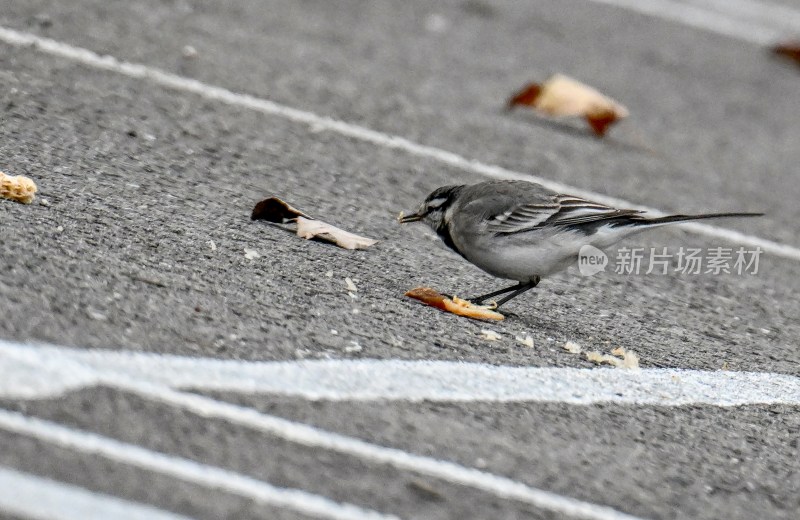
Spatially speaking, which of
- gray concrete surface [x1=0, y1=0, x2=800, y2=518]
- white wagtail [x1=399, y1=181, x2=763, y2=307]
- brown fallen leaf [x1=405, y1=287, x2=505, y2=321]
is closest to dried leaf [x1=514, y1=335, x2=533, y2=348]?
gray concrete surface [x1=0, y1=0, x2=800, y2=518]

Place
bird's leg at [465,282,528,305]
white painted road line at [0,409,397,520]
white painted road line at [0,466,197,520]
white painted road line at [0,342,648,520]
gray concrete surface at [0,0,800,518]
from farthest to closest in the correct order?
bird's leg at [465,282,528,305]
gray concrete surface at [0,0,800,518]
white painted road line at [0,342,648,520]
white painted road line at [0,409,397,520]
white painted road line at [0,466,197,520]

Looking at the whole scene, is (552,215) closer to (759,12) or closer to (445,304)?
(445,304)

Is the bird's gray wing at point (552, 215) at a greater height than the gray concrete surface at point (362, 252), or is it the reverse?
the bird's gray wing at point (552, 215)

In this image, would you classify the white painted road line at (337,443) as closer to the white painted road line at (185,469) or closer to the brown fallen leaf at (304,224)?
the white painted road line at (185,469)

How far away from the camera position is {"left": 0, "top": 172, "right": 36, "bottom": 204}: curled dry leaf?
4742 mm

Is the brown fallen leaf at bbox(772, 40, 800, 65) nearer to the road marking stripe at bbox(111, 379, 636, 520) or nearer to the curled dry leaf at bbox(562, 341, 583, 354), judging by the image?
the curled dry leaf at bbox(562, 341, 583, 354)

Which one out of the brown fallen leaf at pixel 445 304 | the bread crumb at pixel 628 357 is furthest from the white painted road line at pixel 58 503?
the bread crumb at pixel 628 357

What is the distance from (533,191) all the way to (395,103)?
2.51m

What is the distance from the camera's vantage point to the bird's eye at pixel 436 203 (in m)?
5.49

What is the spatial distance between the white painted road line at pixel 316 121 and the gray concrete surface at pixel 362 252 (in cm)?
11

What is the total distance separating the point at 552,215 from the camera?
5.29 metres

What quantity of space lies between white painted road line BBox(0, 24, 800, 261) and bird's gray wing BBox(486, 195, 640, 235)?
1568 millimetres

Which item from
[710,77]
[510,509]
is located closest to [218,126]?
[510,509]

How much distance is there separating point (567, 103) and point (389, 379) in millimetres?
4724
